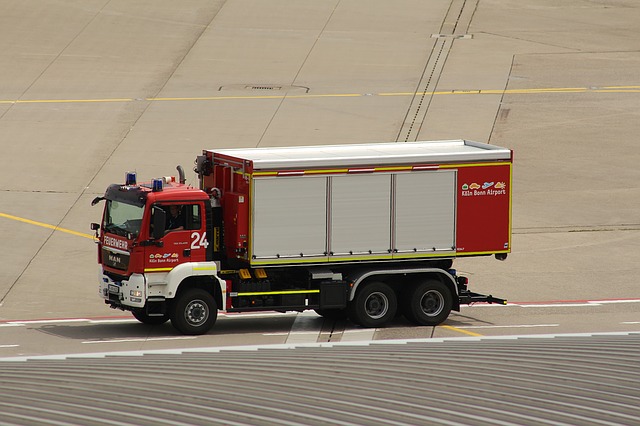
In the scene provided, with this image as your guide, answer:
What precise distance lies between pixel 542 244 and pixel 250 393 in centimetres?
2083

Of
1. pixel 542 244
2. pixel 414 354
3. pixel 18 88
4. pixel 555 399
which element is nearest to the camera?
pixel 555 399

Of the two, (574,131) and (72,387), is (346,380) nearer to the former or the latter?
(72,387)

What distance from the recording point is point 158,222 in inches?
855

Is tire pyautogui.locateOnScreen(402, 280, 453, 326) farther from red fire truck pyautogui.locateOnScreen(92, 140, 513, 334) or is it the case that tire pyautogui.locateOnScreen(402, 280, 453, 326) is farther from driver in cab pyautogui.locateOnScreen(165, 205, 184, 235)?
driver in cab pyautogui.locateOnScreen(165, 205, 184, 235)

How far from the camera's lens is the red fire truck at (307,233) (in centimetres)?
2209

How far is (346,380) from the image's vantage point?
11.8m

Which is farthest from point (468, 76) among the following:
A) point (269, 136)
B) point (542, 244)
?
A: point (542, 244)

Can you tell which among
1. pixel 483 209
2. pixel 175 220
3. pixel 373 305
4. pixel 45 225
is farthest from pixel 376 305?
pixel 45 225

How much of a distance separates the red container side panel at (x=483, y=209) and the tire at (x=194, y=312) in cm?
470

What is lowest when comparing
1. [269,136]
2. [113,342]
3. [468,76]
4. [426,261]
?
[113,342]

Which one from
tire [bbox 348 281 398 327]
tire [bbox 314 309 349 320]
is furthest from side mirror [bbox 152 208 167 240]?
tire [bbox 348 281 398 327]

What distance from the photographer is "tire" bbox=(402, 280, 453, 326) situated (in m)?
23.3

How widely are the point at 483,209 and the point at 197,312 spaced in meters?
5.60

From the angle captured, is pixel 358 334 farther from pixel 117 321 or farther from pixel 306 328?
pixel 117 321
